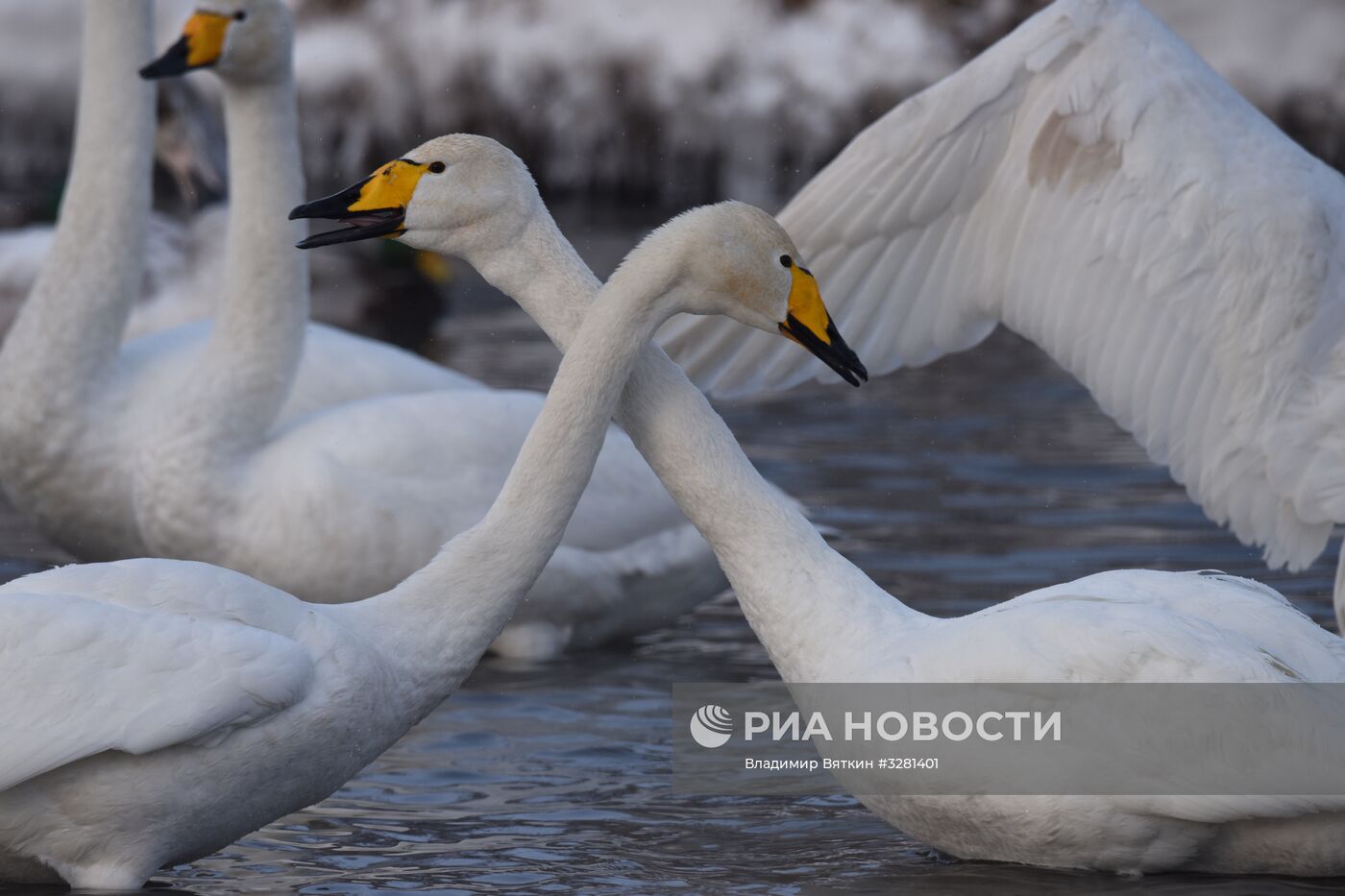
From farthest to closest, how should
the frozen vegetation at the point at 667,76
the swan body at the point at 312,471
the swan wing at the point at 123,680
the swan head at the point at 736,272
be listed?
1. the frozen vegetation at the point at 667,76
2. the swan body at the point at 312,471
3. the swan head at the point at 736,272
4. the swan wing at the point at 123,680

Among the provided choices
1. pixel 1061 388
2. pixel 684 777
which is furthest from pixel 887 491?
pixel 684 777

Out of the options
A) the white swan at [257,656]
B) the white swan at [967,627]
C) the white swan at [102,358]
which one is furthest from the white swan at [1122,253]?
the white swan at [102,358]

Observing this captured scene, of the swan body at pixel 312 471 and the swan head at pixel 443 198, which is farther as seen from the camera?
the swan body at pixel 312 471

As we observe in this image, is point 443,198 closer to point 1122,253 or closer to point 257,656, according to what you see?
point 257,656

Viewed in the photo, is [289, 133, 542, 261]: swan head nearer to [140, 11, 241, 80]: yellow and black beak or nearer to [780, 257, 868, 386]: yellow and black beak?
[780, 257, 868, 386]: yellow and black beak

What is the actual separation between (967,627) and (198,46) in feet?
12.8

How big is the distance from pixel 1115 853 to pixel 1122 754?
0.28 metres

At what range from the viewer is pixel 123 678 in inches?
170

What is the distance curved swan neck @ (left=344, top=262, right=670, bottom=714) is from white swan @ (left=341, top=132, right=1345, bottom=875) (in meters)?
0.21

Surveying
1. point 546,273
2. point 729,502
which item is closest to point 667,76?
point 546,273

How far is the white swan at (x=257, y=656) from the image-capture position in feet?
14.1

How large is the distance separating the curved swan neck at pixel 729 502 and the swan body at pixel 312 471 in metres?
2.14

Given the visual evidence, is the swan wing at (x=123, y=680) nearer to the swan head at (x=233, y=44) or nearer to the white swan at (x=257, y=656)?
the white swan at (x=257, y=656)

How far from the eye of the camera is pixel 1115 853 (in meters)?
4.60
